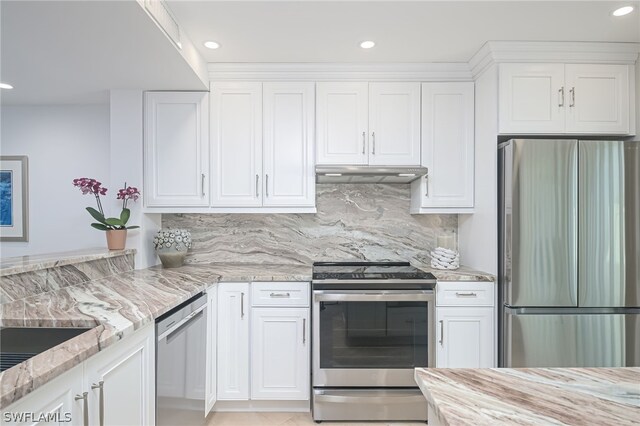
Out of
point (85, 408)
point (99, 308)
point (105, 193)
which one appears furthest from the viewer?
point (105, 193)

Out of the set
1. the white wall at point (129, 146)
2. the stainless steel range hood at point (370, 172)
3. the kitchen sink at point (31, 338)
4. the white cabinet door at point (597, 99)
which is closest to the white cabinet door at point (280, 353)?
the stainless steel range hood at point (370, 172)

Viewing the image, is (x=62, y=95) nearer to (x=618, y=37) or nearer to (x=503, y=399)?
(x=503, y=399)

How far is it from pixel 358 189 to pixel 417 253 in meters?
0.74

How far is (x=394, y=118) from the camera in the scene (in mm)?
2650

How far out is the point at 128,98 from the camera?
262 cm

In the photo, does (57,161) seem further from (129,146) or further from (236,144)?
(236,144)

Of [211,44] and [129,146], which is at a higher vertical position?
[211,44]

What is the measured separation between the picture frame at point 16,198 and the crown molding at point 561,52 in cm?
389

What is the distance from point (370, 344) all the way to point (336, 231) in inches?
39.5

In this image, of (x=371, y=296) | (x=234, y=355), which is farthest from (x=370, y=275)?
(x=234, y=355)

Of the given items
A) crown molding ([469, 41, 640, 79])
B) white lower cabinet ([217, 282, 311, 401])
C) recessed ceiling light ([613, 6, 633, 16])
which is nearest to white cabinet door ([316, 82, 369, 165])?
crown molding ([469, 41, 640, 79])

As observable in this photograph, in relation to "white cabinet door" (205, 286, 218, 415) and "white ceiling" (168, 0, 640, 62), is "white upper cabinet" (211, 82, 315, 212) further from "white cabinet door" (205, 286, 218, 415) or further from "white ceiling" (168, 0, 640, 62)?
"white cabinet door" (205, 286, 218, 415)

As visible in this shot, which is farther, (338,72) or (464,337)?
(338,72)

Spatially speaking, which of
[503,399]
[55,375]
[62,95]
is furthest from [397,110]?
[62,95]
